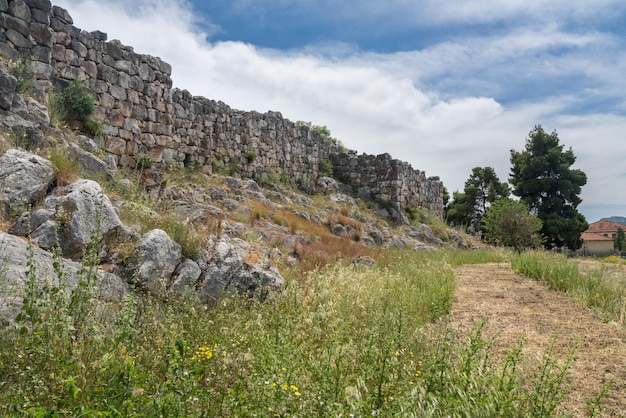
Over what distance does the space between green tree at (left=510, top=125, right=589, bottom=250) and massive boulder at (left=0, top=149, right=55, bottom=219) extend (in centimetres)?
3733

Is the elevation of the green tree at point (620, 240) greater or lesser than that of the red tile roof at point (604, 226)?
lesser

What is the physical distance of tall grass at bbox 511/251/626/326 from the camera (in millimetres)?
7082

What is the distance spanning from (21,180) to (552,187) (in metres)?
40.9

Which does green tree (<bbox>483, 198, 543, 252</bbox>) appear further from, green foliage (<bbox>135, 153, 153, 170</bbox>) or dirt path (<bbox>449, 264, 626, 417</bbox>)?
green foliage (<bbox>135, 153, 153, 170</bbox>)

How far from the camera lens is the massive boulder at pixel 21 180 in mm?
5080

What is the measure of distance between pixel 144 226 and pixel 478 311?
18.8 feet

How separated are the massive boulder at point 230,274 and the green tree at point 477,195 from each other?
130 feet

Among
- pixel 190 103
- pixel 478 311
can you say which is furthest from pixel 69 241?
pixel 190 103

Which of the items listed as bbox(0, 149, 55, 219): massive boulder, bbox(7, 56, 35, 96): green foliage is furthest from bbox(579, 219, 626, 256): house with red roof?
bbox(0, 149, 55, 219): massive boulder

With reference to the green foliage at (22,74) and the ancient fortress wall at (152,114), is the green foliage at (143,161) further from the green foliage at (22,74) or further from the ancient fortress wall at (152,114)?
the green foliage at (22,74)

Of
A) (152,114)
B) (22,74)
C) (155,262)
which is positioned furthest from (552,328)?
(152,114)

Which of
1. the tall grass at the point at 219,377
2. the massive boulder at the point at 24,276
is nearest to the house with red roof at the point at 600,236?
the tall grass at the point at 219,377

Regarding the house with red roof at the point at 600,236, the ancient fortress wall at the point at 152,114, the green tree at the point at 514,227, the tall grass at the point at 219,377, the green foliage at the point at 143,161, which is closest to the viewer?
the tall grass at the point at 219,377

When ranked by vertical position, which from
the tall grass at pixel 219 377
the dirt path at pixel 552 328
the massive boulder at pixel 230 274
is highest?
the massive boulder at pixel 230 274
